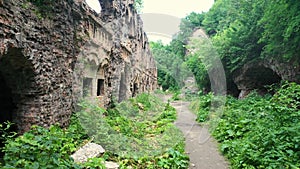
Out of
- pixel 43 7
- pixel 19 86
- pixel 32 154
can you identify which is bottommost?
pixel 32 154

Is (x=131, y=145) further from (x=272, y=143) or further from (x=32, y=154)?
(x=272, y=143)

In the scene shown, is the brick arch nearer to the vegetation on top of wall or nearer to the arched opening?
the arched opening

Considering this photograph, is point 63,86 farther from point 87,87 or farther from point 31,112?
point 87,87

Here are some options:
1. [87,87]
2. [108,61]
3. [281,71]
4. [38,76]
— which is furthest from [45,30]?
[281,71]

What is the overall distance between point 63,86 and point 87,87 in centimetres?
206

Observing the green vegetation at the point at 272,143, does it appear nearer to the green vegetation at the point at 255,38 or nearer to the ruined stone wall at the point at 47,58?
the green vegetation at the point at 255,38

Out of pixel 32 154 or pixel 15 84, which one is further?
pixel 15 84

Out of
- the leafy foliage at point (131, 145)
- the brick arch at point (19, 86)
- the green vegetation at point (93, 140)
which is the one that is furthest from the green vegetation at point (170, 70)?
the brick arch at point (19, 86)

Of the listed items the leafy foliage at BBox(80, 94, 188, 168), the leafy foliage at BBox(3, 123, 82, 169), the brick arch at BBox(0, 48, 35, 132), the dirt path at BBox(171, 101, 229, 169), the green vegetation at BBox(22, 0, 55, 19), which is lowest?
the dirt path at BBox(171, 101, 229, 169)

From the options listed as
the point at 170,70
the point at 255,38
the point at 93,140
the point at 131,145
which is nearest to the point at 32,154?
the point at 93,140

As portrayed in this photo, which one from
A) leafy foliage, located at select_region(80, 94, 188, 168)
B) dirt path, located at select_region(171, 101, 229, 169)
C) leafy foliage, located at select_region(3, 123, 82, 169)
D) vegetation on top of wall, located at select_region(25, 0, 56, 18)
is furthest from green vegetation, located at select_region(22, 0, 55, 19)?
dirt path, located at select_region(171, 101, 229, 169)

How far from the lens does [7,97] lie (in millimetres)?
5297

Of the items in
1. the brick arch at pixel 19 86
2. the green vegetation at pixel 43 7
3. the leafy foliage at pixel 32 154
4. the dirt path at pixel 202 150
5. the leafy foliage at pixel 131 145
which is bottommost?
the dirt path at pixel 202 150

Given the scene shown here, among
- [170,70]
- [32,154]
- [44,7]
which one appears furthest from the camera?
[170,70]
